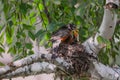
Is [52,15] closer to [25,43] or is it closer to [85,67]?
[25,43]

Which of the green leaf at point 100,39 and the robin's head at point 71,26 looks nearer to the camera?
the green leaf at point 100,39

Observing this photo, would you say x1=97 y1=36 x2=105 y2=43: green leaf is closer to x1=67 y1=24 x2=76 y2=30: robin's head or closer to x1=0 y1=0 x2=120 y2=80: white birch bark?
x1=0 y1=0 x2=120 y2=80: white birch bark

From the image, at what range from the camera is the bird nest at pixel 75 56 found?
33.5 inches

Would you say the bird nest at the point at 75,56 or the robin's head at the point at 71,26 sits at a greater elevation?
the robin's head at the point at 71,26

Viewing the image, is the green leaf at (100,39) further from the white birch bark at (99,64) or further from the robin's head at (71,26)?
the robin's head at (71,26)

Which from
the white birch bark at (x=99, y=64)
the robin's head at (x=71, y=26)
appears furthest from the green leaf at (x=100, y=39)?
the robin's head at (x=71, y=26)

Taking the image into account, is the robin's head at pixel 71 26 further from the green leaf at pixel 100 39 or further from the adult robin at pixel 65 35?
the green leaf at pixel 100 39

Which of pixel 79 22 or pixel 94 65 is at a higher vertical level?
pixel 79 22

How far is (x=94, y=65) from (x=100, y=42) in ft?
0.23

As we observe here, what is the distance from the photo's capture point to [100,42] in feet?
2.83

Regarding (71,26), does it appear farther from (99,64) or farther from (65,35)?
(99,64)

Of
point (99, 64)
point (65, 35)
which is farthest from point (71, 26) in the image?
point (99, 64)

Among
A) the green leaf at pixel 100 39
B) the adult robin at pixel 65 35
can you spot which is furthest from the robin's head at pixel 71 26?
the green leaf at pixel 100 39

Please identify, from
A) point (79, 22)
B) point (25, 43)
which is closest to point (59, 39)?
point (79, 22)
